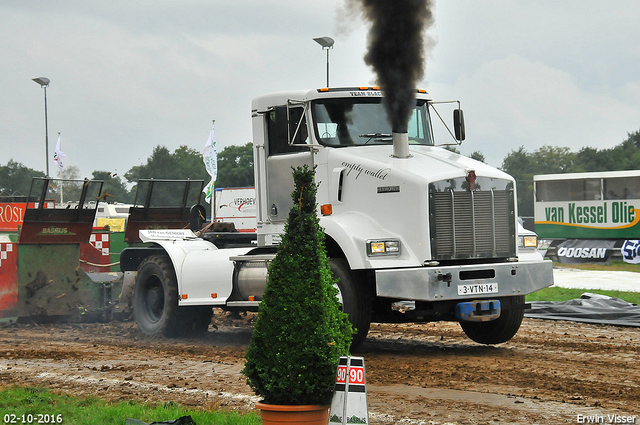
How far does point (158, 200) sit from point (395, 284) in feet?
25.1

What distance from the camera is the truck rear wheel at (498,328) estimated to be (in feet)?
35.1

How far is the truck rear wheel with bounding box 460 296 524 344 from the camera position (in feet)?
35.1

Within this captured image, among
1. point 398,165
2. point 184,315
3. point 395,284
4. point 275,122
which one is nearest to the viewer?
point 395,284

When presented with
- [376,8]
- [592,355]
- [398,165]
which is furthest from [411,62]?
[592,355]

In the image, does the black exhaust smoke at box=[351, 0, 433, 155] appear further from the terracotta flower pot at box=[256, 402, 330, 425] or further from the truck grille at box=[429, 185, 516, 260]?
the terracotta flower pot at box=[256, 402, 330, 425]

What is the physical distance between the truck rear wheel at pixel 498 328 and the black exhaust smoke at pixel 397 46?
2.83 m

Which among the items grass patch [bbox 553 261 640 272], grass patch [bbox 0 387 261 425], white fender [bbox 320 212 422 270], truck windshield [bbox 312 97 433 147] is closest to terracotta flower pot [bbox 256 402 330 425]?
grass patch [bbox 0 387 261 425]

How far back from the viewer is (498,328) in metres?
10.9

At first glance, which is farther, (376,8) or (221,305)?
(221,305)

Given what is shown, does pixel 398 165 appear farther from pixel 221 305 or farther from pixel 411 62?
pixel 221 305

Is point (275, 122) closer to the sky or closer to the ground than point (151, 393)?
closer to the sky

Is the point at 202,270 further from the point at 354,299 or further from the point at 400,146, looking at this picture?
the point at 400,146

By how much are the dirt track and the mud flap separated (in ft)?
1.73

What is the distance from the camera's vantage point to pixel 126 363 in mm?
9922
